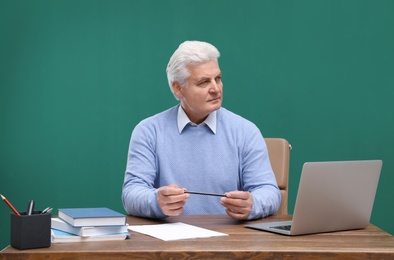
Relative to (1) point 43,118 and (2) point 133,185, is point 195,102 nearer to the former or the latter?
(2) point 133,185

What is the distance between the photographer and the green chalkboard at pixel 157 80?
161 inches

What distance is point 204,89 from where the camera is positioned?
2719 millimetres

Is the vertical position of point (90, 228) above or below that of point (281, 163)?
below

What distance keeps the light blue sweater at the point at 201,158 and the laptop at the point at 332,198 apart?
540 millimetres

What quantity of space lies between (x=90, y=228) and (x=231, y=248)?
427mm

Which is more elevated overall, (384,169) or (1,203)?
(384,169)

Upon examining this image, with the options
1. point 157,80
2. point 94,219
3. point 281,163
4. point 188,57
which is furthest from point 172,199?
point 157,80

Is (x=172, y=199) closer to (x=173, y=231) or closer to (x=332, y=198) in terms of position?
(x=173, y=231)

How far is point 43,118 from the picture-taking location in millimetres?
4129

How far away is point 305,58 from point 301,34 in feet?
0.50

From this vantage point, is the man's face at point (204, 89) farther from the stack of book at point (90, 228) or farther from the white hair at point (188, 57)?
the stack of book at point (90, 228)

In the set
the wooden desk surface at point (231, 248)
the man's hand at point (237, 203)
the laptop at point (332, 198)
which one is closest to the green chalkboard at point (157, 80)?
the man's hand at point (237, 203)

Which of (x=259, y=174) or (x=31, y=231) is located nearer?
(x=31, y=231)

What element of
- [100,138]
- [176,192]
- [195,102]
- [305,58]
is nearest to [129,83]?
[100,138]
